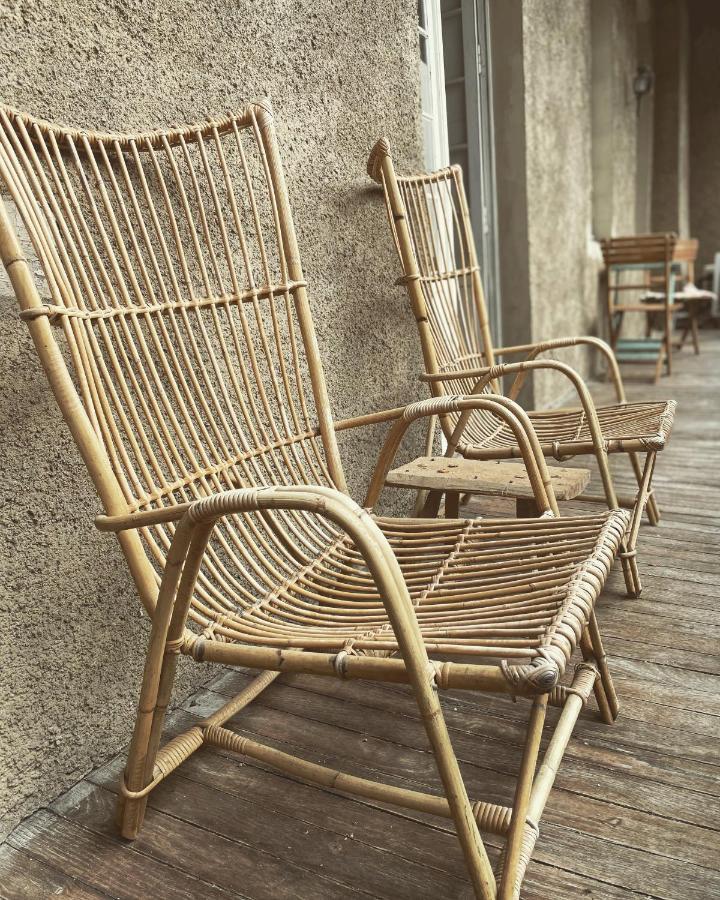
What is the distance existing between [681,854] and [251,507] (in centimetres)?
88

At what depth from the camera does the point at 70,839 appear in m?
1.30

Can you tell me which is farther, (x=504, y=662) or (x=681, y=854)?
(x=681, y=854)

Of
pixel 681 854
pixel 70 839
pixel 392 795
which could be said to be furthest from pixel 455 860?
pixel 70 839

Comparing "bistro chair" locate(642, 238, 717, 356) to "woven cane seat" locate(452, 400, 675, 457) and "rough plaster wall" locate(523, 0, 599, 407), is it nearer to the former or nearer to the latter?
"rough plaster wall" locate(523, 0, 599, 407)

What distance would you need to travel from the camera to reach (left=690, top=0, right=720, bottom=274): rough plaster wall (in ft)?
29.1

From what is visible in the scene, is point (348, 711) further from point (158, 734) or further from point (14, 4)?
point (14, 4)

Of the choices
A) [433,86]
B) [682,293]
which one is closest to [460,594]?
[433,86]

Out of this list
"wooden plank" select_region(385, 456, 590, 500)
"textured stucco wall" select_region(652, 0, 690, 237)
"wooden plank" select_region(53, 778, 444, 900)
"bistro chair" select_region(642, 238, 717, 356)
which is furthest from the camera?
"textured stucco wall" select_region(652, 0, 690, 237)

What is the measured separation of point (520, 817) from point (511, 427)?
29.4 inches

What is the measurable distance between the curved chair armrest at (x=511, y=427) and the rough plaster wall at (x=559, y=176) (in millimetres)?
2701

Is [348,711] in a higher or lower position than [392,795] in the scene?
lower

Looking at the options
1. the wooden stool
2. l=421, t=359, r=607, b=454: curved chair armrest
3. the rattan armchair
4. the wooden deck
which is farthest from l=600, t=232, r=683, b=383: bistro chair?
the rattan armchair

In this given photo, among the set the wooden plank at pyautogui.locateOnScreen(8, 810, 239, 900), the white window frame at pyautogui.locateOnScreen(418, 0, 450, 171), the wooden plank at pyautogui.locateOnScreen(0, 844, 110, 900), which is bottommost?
the wooden plank at pyautogui.locateOnScreen(8, 810, 239, 900)

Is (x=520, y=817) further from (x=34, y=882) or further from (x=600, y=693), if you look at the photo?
(x=34, y=882)
